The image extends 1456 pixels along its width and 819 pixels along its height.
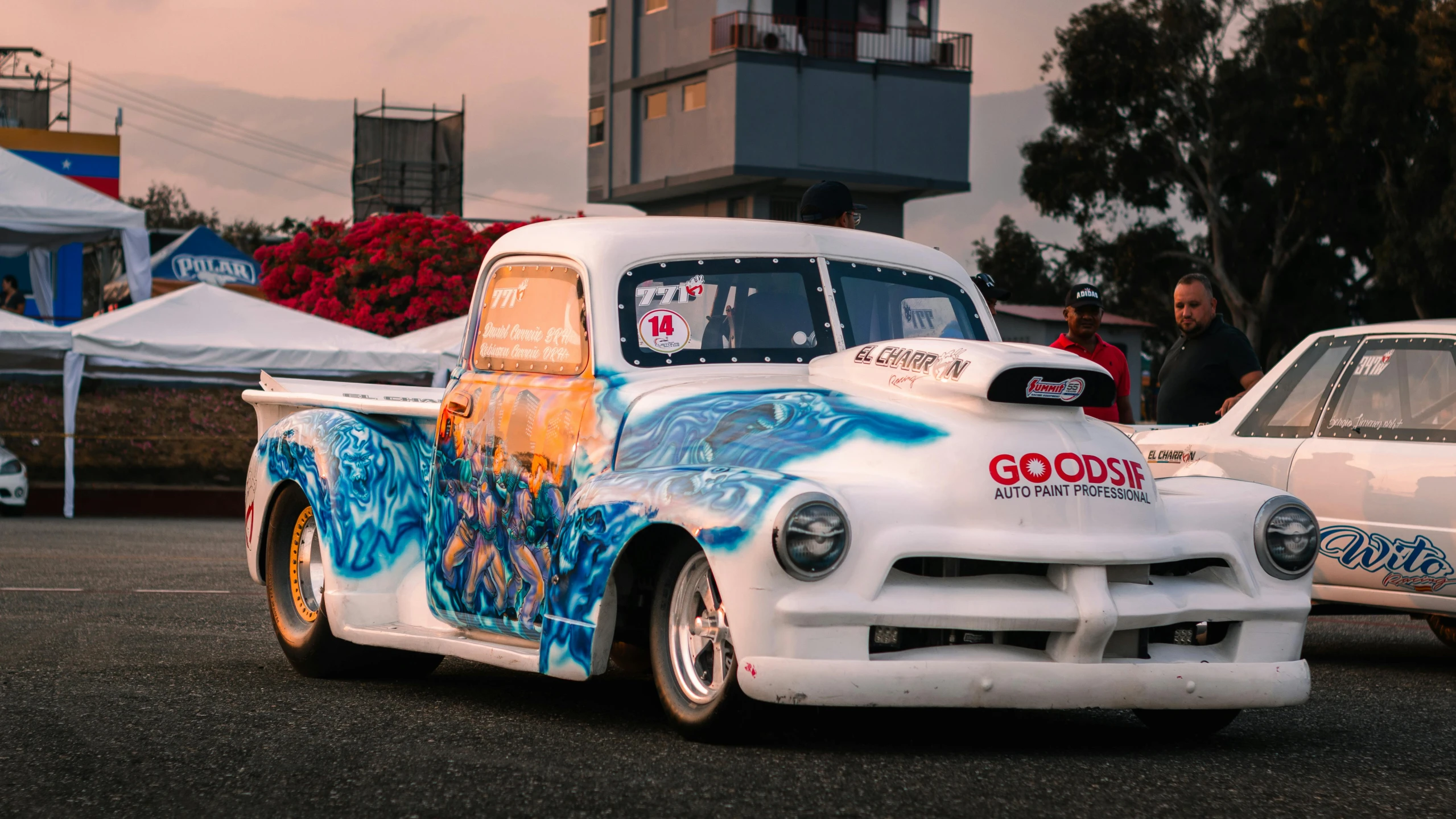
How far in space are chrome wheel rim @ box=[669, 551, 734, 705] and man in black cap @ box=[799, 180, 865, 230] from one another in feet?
9.34

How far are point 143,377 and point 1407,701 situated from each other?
1662 cm

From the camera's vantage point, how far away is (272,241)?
73.0 metres

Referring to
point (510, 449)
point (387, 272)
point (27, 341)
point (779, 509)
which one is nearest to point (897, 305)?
point (510, 449)

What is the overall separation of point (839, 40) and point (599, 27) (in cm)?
895

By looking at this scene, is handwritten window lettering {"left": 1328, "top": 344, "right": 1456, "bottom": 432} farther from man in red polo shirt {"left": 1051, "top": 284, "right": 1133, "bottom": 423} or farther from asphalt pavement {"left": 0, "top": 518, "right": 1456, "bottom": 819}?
man in red polo shirt {"left": 1051, "top": 284, "right": 1133, "bottom": 423}

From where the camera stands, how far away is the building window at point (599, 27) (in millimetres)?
53188

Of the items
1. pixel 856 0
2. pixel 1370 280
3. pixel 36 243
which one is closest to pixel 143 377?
pixel 36 243

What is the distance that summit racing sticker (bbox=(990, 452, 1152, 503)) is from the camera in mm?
4914

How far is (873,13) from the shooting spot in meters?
49.3

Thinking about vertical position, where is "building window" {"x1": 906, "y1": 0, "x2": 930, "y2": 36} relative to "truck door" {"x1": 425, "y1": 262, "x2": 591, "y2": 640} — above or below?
above

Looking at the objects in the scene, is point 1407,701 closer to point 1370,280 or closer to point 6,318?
point 6,318

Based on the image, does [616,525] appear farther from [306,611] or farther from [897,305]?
[306,611]

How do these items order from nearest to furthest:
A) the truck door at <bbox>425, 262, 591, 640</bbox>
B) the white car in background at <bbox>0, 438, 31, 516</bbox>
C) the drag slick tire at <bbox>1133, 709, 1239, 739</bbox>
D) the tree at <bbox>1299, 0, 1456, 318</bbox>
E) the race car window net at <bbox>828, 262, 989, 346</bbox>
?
1. the drag slick tire at <bbox>1133, 709, 1239, 739</bbox>
2. the truck door at <bbox>425, 262, 591, 640</bbox>
3. the race car window net at <bbox>828, 262, 989, 346</bbox>
4. the white car in background at <bbox>0, 438, 31, 516</bbox>
5. the tree at <bbox>1299, 0, 1456, 318</bbox>

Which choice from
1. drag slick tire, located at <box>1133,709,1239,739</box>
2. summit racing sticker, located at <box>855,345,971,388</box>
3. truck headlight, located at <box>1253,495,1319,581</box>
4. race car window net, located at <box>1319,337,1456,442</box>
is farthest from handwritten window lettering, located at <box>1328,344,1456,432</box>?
summit racing sticker, located at <box>855,345,971,388</box>
